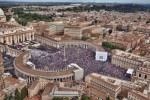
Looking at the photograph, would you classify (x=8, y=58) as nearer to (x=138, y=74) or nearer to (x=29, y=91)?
(x=29, y=91)

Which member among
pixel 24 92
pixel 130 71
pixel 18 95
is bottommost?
pixel 24 92

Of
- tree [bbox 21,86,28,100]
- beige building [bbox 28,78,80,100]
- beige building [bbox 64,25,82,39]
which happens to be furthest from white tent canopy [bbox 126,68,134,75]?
beige building [bbox 64,25,82,39]

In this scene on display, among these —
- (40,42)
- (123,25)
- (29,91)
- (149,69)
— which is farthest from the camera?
(123,25)

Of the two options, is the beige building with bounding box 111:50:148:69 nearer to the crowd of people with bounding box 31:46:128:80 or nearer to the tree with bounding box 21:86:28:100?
the crowd of people with bounding box 31:46:128:80

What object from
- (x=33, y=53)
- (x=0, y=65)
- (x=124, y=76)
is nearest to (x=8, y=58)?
(x=33, y=53)

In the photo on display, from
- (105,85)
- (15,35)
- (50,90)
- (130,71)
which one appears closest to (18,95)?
(50,90)

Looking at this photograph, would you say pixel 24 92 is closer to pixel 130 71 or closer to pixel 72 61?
pixel 72 61

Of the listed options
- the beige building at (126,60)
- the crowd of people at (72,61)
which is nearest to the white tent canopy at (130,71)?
the crowd of people at (72,61)

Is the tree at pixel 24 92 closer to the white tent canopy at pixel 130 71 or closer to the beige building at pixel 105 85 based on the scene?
the beige building at pixel 105 85

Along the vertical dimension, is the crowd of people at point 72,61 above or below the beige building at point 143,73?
below
